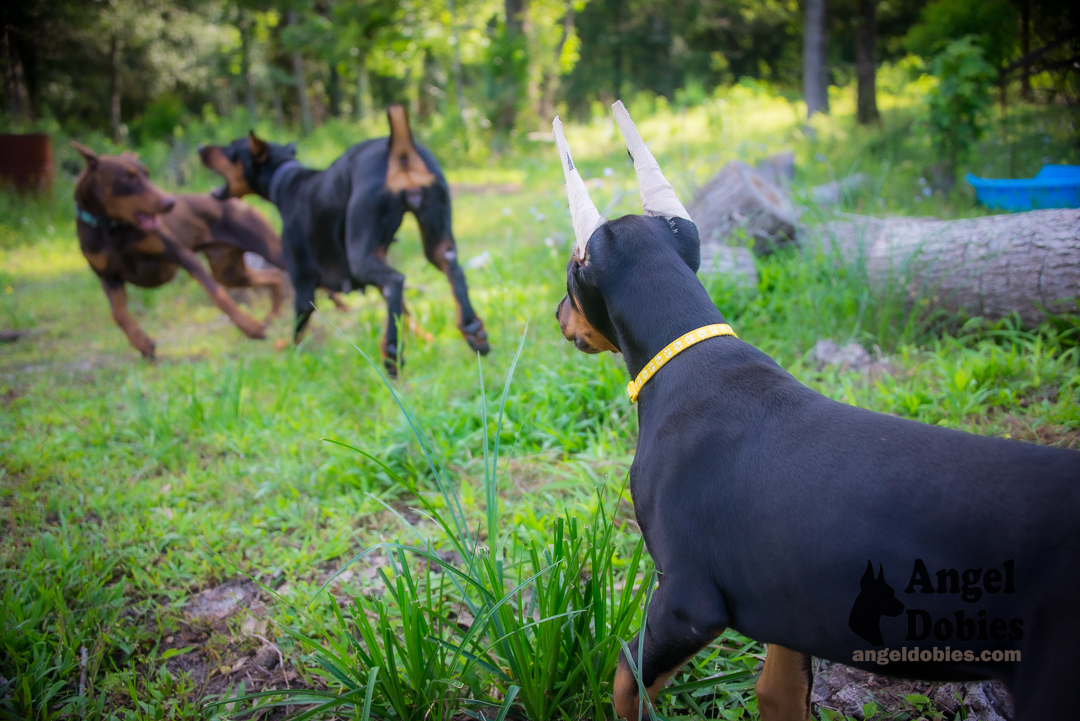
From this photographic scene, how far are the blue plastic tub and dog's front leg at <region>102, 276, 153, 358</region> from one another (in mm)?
6710

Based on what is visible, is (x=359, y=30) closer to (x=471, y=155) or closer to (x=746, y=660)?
(x=471, y=155)

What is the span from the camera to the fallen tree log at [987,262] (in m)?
3.41

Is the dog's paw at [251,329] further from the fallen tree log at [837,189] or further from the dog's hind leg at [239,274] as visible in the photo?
the fallen tree log at [837,189]

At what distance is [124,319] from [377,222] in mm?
2566

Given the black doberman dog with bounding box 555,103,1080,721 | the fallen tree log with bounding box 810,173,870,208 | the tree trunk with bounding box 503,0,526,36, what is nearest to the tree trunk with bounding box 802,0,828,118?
the fallen tree log with bounding box 810,173,870,208

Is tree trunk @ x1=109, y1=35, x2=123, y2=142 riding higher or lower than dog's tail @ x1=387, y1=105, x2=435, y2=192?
higher

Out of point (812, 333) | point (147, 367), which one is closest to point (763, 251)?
point (812, 333)

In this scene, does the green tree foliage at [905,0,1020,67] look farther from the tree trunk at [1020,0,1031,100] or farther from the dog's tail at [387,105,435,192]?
the dog's tail at [387,105,435,192]

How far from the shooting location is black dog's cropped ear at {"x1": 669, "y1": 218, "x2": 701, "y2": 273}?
75.6 inches

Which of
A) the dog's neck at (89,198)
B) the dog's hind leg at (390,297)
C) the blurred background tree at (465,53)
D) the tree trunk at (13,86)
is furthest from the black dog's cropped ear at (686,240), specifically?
the tree trunk at (13,86)

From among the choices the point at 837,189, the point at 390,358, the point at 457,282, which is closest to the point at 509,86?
the point at 837,189

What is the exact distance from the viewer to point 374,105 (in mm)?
26109

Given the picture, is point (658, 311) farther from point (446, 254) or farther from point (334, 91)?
point (334, 91)

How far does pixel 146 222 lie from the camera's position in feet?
17.1
